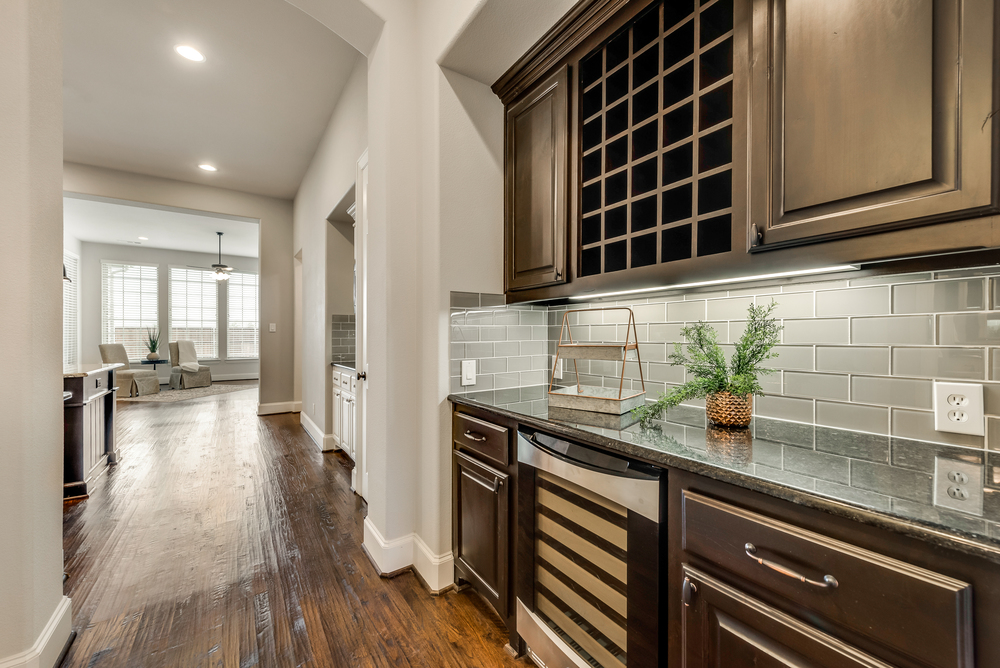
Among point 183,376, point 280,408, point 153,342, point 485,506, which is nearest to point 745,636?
point 485,506

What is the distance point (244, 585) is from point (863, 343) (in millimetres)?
2649

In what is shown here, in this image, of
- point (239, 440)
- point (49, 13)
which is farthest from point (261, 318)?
point (49, 13)

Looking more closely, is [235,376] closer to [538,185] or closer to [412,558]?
[412,558]

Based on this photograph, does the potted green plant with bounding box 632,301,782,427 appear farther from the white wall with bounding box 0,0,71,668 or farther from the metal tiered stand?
the white wall with bounding box 0,0,71,668

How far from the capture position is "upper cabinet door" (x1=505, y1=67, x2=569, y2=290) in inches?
69.5

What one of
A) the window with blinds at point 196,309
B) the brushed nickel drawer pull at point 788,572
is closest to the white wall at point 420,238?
the brushed nickel drawer pull at point 788,572

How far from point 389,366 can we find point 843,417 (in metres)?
1.74

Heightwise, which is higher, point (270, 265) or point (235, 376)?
point (270, 265)

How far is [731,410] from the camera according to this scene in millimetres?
1218

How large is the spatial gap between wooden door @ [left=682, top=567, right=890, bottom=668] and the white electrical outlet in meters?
0.68

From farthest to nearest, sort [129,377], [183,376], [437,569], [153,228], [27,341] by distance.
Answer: [183,376] < [153,228] < [129,377] < [437,569] < [27,341]

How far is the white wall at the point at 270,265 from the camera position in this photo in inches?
→ 216

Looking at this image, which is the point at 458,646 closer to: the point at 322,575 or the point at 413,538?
the point at 413,538

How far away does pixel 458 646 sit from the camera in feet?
5.09
